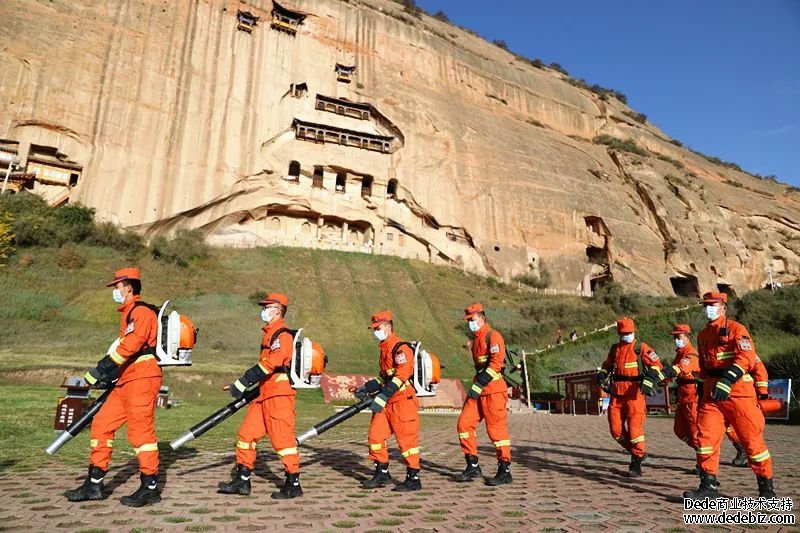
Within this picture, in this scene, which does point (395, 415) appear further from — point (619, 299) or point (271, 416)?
point (619, 299)

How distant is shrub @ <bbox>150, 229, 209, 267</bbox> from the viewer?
103 ft

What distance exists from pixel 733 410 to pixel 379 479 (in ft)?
12.4

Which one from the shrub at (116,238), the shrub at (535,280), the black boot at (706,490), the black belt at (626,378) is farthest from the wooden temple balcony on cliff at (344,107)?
the black boot at (706,490)

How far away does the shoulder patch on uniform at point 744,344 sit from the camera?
208 inches

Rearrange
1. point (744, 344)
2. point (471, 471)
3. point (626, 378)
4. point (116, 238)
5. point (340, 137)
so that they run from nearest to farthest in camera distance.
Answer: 1. point (744, 344)
2. point (471, 471)
3. point (626, 378)
4. point (116, 238)
5. point (340, 137)

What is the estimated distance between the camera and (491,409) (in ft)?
20.2

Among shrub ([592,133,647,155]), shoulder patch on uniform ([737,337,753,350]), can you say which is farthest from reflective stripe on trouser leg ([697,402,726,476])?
shrub ([592,133,647,155])

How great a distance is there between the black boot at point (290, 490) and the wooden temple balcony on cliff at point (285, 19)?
132ft

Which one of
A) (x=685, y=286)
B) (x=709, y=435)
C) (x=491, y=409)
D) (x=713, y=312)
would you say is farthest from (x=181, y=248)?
(x=685, y=286)

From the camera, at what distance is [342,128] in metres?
40.1

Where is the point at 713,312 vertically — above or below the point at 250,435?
above

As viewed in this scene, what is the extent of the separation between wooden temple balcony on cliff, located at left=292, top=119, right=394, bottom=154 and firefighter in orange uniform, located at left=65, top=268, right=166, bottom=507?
116 ft

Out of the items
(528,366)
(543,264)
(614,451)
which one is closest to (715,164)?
(543,264)

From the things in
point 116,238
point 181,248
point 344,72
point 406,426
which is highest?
point 344,72
